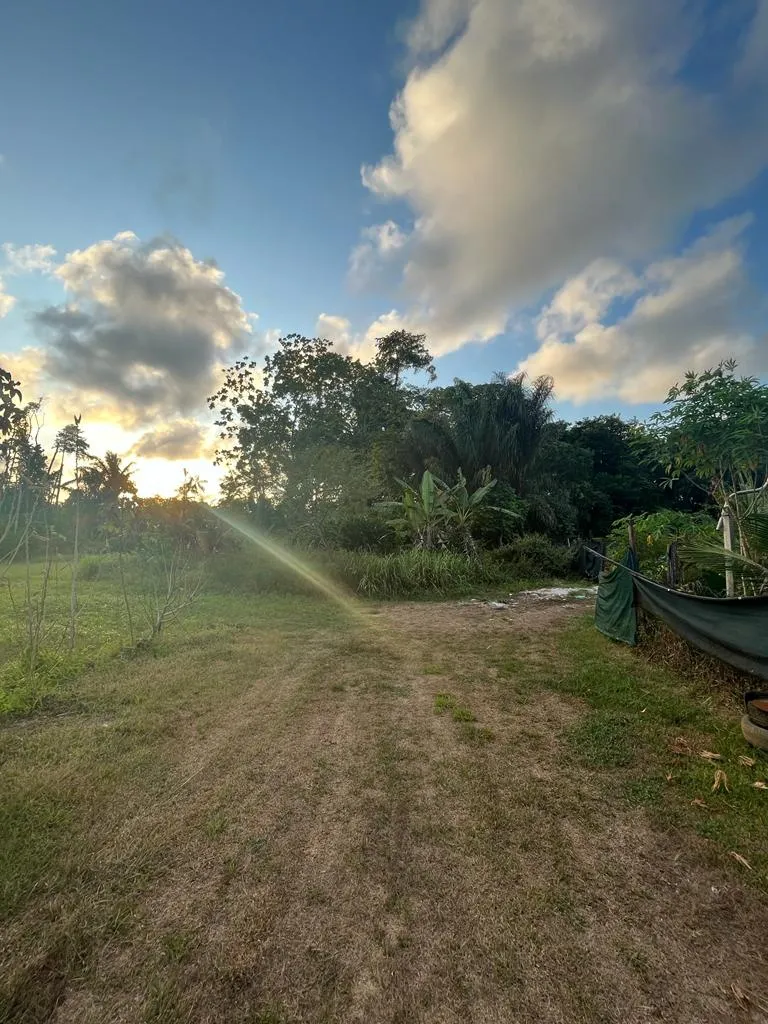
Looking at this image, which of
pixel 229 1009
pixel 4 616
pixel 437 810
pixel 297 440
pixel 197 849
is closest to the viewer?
pixel 229 1009

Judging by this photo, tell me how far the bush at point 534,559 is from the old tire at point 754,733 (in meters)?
8.94

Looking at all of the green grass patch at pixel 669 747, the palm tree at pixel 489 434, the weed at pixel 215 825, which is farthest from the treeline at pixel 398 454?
the weed at pixel 215 825

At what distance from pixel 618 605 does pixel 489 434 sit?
36.5ft

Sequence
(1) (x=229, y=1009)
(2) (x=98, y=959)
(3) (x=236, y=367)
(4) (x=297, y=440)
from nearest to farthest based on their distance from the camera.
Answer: (1) (x=229, y=1009), (2) (x=98, y=959), (4) (x=297, y=440), (3) (x=236, y=367)

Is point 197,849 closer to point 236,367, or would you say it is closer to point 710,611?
point 710,611

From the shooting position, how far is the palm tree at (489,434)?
16094 millimetres

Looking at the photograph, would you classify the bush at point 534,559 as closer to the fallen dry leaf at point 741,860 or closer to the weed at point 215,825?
the fallen dry leaf at point 741,860

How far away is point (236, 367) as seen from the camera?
2286 cm

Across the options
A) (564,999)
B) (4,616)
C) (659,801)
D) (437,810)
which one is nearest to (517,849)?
(437,810)

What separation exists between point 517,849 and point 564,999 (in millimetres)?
705

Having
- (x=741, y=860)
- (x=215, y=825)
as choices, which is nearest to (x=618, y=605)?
(x=741, y=860)

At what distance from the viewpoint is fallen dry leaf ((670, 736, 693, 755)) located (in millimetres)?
3152

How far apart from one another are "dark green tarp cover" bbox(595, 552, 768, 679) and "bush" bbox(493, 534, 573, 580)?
6408 mm

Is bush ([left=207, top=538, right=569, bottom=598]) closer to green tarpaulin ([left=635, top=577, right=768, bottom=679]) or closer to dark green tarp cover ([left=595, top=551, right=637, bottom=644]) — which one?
dark green tarp cover ([left=595, top=551, right=637, bottom=644])
